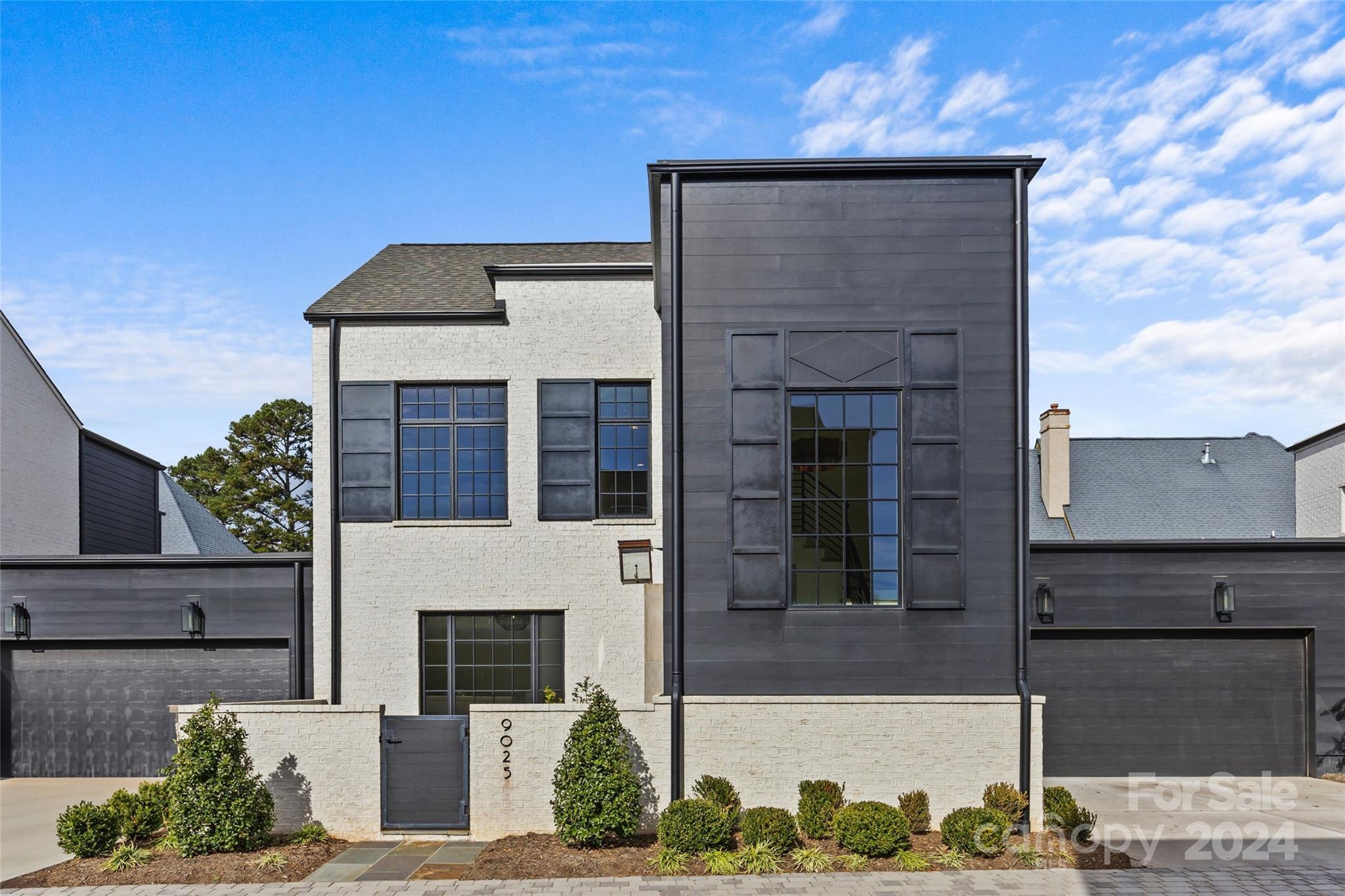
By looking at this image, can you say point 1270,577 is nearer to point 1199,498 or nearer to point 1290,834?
point 1290,834

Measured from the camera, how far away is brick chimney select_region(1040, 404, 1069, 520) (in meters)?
22.2

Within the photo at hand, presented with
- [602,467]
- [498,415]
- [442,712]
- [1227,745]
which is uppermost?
[498,415]

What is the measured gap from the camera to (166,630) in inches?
583

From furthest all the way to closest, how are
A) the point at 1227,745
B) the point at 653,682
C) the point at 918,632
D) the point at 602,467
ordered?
the point at 1227,745 < the point at 602,467 < the point at 653,682 < the point at 918,632

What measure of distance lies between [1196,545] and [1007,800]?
6990 millimetres

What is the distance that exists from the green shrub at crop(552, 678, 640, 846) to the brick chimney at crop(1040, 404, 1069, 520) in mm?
15939

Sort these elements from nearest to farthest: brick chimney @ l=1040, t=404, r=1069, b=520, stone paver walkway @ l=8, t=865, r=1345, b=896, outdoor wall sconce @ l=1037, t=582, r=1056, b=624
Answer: stone paver walkway @ l=8, t=865, r=1345, b=896
outdoor wall sconce @ l=1037, t=582, r=1056, b=624
brick chimney @ l=1040, t=404, r=1069, b=520

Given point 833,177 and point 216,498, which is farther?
point 216,498

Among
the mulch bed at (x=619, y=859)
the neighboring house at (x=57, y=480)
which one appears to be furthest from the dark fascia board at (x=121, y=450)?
the mulch bed at (x=619, y=859)

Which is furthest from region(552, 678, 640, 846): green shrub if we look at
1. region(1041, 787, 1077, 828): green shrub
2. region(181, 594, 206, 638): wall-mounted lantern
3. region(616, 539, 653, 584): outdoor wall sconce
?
region(181, 594, 206, 638): wall-mounted lantern

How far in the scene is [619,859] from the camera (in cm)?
974

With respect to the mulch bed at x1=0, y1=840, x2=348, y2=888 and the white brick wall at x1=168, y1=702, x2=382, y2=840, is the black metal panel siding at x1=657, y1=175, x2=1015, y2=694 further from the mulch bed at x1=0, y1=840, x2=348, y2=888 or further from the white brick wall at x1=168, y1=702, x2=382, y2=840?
the mulch bed at x1=0, y1=840, x2=348, y2=888

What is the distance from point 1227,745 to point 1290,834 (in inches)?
A: 156

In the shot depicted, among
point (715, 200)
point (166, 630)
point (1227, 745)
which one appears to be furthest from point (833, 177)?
point (166, 630)
